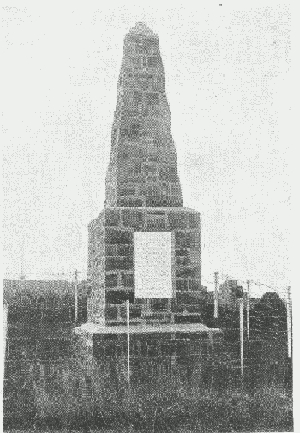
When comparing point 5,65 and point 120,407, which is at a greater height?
point 5,65

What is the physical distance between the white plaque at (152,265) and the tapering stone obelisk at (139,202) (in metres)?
0.01

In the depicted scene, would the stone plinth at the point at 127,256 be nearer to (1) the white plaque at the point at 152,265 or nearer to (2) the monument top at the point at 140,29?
(1) the white plaque at the point at 152,265

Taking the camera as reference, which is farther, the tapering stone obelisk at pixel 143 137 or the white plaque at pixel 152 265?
the tapering stone obelisk at pixel 143 137

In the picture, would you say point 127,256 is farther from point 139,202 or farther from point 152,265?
point 139,202

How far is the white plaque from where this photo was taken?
6031mm

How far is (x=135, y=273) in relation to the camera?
6.02 meters

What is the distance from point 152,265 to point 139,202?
0.59 m

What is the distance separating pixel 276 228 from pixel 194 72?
158cm

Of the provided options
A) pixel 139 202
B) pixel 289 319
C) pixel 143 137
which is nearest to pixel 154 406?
pixel 289 319

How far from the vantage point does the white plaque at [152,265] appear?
6031 millimetres

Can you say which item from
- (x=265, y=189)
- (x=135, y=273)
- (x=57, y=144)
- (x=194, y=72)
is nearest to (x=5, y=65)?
(x=57, y=144)

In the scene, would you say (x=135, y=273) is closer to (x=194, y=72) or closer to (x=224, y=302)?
(x=224, y=302)

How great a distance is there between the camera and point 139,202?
20.3 ft

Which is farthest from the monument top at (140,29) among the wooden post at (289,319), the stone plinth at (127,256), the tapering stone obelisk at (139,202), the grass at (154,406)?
the grass at (154,406)
